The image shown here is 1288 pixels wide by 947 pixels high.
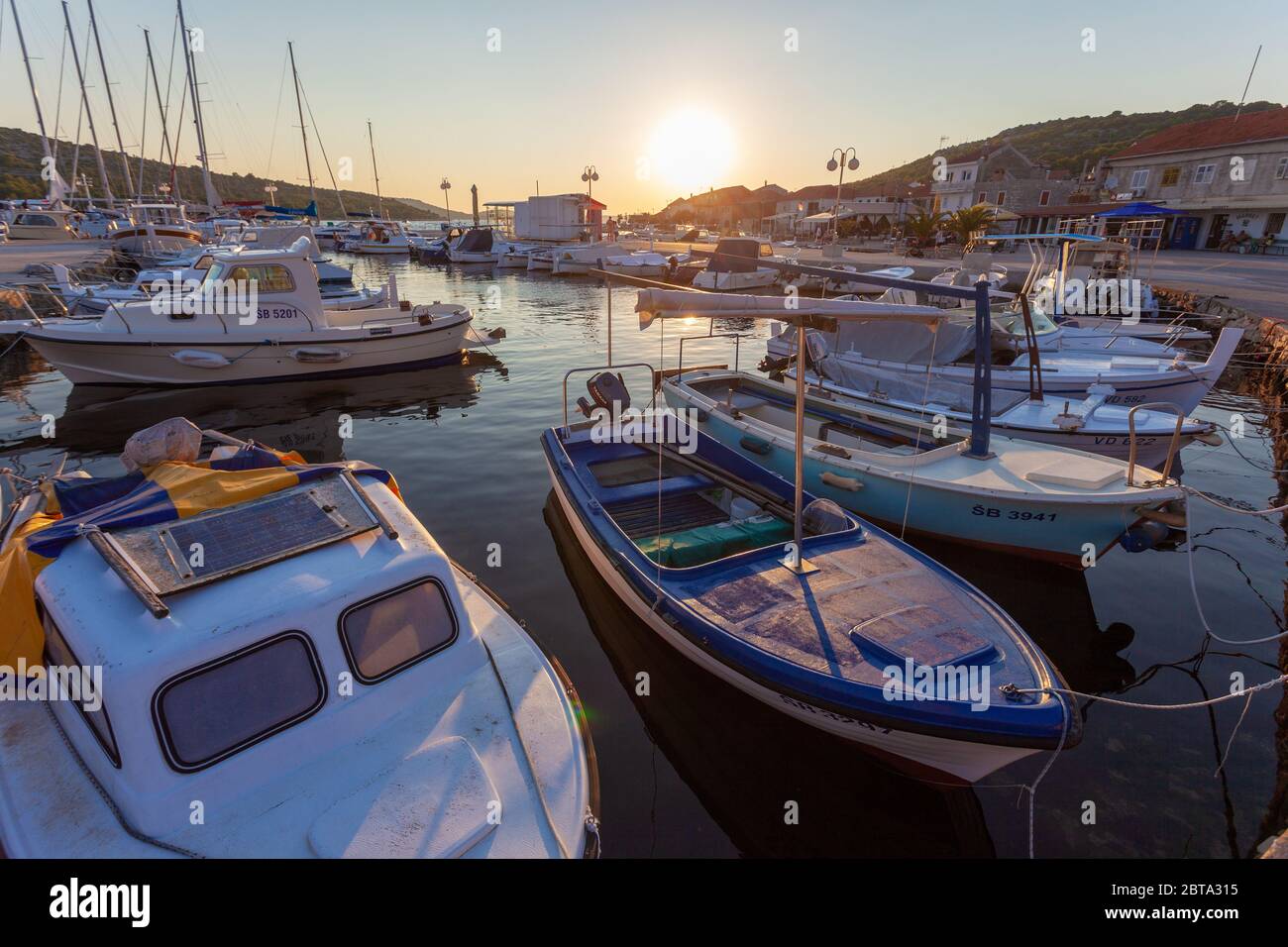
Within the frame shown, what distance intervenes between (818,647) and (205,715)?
4.96 m

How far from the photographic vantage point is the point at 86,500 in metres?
5.77

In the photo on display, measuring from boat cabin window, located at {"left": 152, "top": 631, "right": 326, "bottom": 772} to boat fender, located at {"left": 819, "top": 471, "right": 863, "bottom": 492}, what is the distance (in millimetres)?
8218

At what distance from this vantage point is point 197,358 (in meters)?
17.2

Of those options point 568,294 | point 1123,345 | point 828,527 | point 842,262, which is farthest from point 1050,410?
point 568,294

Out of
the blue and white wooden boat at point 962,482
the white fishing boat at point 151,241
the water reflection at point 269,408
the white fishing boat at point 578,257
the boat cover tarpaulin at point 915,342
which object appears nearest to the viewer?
the blue and white wooden boat at point 962,482

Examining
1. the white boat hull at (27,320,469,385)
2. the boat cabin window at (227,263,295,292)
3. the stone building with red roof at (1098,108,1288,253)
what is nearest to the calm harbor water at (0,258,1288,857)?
the white boat hull at (27,320,469,385)

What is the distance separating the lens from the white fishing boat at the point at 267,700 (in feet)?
12.3

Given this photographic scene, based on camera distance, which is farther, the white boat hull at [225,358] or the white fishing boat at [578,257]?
the white fishing boat at [578,257]

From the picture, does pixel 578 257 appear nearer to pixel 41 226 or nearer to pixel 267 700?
pixel 41 226

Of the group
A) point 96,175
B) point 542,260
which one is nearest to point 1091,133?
point 542,260

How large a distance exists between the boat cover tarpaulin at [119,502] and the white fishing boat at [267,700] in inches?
0.7

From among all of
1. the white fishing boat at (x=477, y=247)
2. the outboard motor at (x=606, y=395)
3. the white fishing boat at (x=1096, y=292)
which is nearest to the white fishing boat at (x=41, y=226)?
the white fishing boat at (x=477, y=247)

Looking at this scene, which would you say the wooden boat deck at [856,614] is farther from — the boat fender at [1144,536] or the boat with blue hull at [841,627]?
the boat fender at [1144,536]

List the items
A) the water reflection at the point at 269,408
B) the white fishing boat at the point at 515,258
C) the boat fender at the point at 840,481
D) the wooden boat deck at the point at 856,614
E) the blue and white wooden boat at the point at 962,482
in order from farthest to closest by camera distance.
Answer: the white fishing boat at the point at 515,258 → the water reflection at the point at 269,408 → the boat fender at the point at 840,481 → the blue and white wooden boat at the point at 962,482 → the wooden boat deck at the point at 856,614
